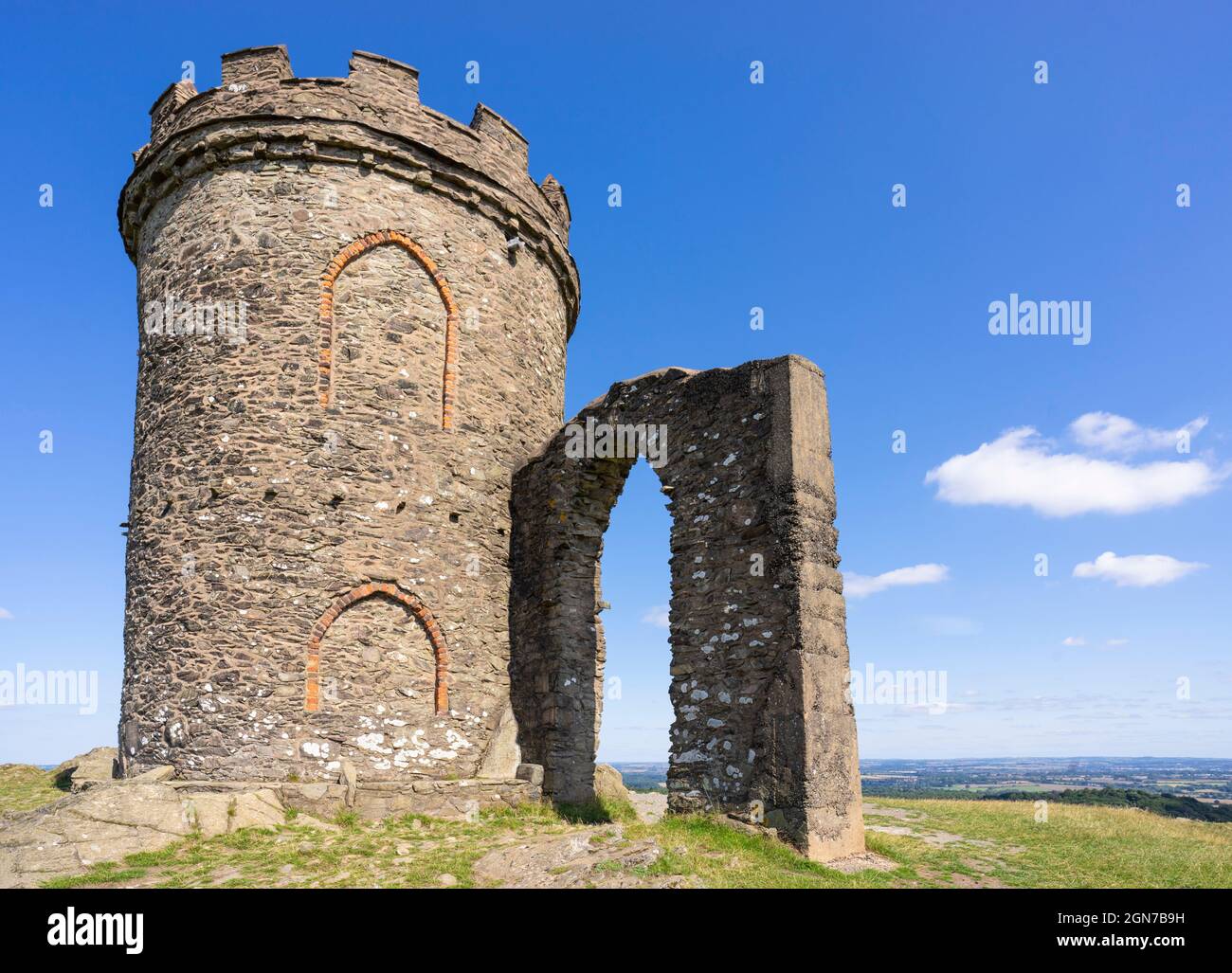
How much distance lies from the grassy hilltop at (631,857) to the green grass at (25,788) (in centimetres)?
596

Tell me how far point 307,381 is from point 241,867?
6.46 metres

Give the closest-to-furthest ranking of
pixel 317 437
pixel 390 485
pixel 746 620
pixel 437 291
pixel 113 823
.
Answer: pixel 113 823 < pixel 746 620 < pixel 317 437 < pixel 390 485 < pixel 437 291

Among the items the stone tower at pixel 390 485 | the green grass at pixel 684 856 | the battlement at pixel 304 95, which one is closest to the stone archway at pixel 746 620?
the stone tower at pixel 390 485

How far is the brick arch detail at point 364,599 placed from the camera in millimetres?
11250

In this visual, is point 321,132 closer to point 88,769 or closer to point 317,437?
point 317,437

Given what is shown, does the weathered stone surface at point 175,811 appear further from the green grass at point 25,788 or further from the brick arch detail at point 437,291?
the brick arch detail at point 437,291

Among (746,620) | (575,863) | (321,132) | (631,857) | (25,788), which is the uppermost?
(321,132)

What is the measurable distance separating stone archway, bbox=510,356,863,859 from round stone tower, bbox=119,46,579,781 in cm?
186

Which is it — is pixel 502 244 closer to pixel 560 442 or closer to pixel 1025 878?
pixel 560 442

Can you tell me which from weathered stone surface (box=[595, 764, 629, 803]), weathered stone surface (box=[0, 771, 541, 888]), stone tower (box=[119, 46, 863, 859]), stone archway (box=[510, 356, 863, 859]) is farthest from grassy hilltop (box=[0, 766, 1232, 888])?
weathered stone surface (box=[595, 764, 629, 803])

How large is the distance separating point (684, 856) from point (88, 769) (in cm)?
1087

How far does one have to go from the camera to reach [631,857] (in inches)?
307

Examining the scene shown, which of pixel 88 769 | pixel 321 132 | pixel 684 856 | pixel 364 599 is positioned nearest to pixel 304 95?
pixel 321 132

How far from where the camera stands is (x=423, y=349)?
42.3 ft
